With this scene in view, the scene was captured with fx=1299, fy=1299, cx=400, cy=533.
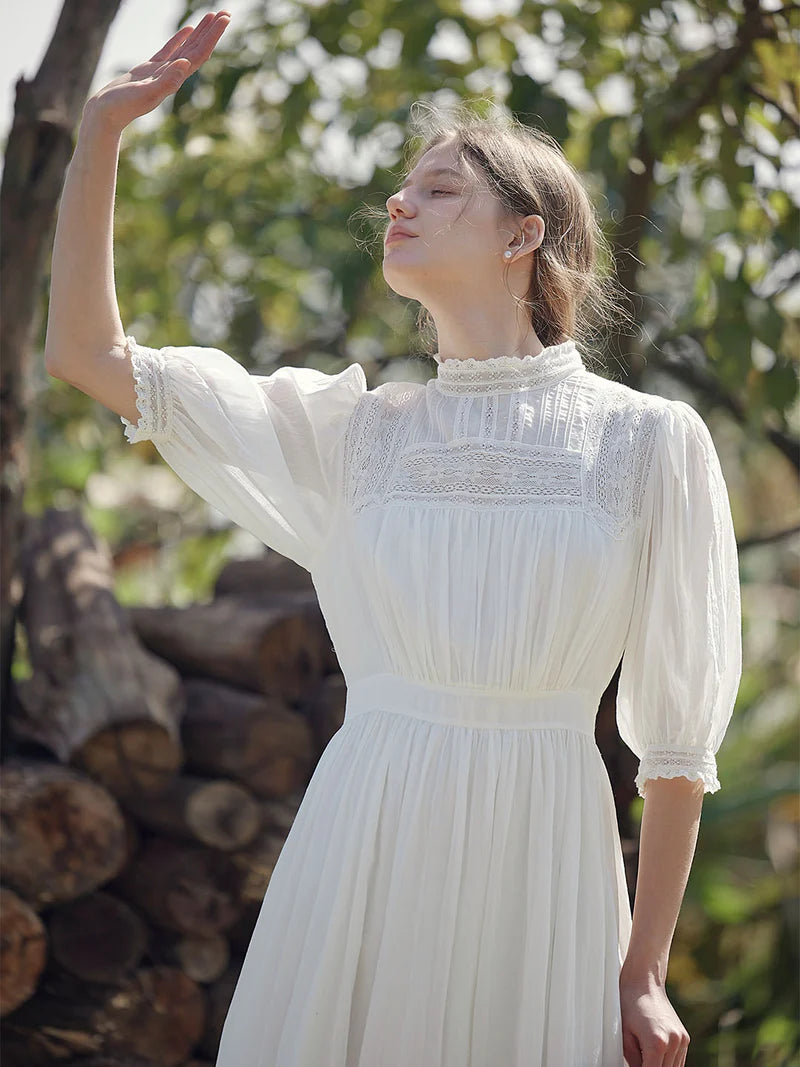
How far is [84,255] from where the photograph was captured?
1.73 meters

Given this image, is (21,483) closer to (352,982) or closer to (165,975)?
(165,975)

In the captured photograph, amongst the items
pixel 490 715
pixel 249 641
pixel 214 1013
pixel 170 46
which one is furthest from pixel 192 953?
pixel 170 46

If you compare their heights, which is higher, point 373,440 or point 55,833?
point 373,440

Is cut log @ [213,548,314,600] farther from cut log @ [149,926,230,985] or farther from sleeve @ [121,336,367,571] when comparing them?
sleeve @ [121,336,367,571]

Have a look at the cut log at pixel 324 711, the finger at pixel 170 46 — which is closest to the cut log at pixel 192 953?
the cut log at pixel 324 711

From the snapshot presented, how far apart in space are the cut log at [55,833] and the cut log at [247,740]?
0.97 ft

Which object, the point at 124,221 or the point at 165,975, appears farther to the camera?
the point at 124,221

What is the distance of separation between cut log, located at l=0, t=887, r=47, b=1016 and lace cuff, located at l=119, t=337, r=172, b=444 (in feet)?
4.96

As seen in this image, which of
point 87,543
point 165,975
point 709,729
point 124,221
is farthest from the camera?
point 124,221

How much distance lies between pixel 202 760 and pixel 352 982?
161cm

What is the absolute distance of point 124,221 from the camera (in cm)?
481

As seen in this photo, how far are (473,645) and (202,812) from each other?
63.7 inches

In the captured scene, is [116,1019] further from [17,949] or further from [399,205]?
[399,205]

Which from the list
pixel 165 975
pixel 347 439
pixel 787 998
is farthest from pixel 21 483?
pixel 787 998
